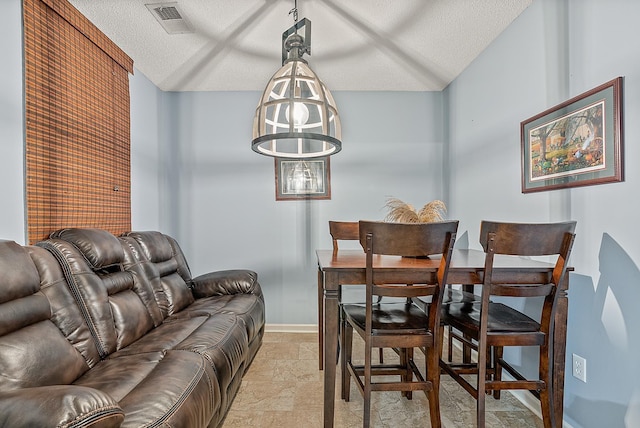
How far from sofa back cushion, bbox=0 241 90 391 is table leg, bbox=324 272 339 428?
114 cm

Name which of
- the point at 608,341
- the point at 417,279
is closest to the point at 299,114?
the point at 417,279

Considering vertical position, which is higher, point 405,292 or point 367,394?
point 405,292

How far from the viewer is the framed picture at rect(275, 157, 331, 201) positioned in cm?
346

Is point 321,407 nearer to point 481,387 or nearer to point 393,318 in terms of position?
point 393,318

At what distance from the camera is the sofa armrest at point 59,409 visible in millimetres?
816

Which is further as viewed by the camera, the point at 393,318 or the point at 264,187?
the point at 264,187

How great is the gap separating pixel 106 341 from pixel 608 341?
2529 millimetres

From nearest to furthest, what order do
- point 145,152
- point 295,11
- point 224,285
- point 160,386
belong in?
point 160,386 → point 295,11 → point 224,285 → point 145,152

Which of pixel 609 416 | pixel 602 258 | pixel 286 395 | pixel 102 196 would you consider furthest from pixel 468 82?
pixel 102 196

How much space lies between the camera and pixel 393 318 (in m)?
1.75

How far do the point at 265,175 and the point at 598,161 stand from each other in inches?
108

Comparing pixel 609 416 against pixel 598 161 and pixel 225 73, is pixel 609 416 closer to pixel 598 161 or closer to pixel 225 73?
pixel 598 161

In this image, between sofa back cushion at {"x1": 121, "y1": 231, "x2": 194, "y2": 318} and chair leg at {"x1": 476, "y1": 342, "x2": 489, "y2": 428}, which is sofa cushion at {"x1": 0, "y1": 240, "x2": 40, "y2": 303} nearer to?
sofa back cushion at {"x1": 121, "y1": 231, "x2": 194, "y2": 318}

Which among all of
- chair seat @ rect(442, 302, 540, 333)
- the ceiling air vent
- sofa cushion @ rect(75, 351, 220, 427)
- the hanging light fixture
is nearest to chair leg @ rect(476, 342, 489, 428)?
chair seat @ rect(442, 302, 540, 333)
